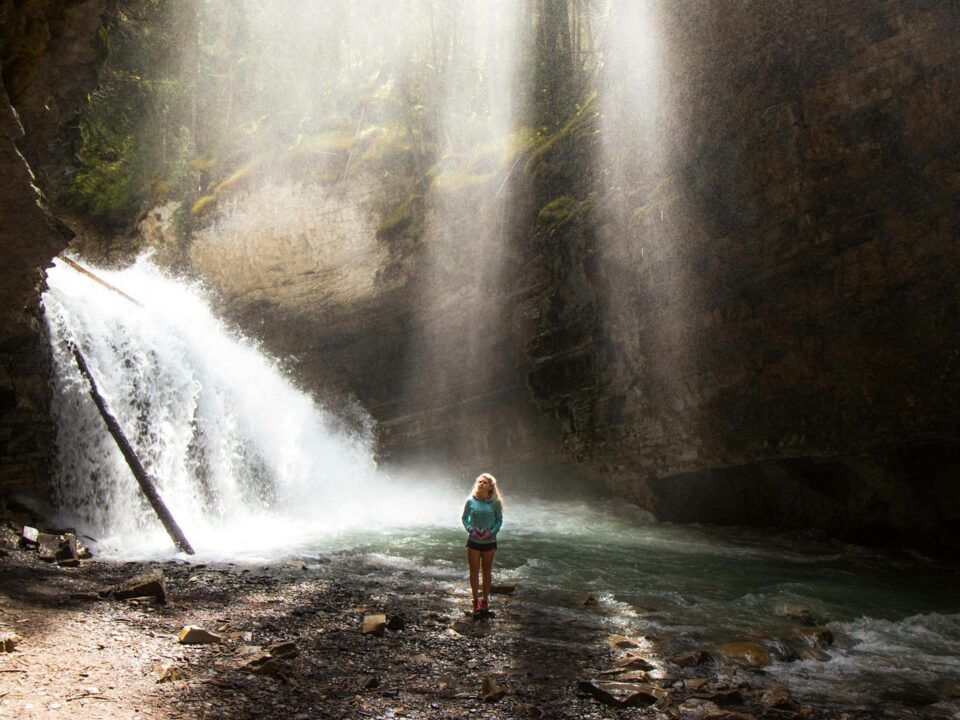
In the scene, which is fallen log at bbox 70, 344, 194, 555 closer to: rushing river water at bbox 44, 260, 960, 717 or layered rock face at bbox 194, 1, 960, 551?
rushing river water at bbox 44, 260, 960, 717

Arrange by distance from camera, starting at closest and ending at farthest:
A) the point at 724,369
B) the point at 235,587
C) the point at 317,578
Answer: the point at 235,587, the point at 317,578, the point at 724,369

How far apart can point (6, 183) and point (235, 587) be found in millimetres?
7671

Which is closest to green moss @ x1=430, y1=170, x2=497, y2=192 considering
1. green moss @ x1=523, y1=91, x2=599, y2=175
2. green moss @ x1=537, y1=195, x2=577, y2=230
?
green moss @ x1=523, y1=91, x2=599, y2=175

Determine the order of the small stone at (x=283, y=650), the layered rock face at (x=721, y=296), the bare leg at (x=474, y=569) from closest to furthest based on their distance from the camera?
the small stone at (x=283, y=650) → the bare leg at (x=474, y=569) → the layered rock face at (x=721, y=296)

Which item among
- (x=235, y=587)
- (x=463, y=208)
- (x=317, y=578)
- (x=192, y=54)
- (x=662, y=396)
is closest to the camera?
(x=235, y=587)

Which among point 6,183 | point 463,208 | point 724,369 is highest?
point 463,208

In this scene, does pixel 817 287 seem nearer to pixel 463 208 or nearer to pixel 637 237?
pixel 637 237

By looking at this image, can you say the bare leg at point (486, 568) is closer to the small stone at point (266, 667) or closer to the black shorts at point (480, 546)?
the black shorts at point (480, 546)

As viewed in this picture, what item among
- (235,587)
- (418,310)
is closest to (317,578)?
(235,587)

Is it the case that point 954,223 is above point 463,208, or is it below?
below

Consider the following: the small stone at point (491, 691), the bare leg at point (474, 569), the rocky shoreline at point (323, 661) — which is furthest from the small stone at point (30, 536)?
the small stone at point (491, 691)

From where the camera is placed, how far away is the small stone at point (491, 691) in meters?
4.81

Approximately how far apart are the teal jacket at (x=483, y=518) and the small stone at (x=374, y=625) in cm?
148

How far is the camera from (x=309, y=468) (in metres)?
18.6
